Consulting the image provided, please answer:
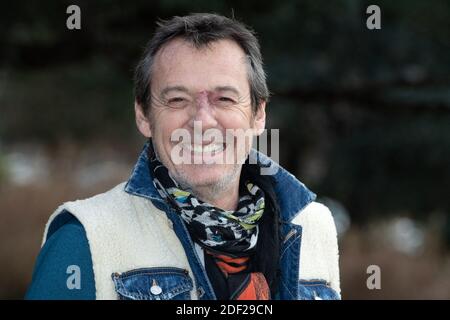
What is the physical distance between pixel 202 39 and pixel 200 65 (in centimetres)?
9

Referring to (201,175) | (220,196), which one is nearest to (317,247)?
(220,196)

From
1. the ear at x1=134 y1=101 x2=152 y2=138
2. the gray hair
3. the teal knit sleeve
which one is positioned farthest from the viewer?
the ear at x1=134 y1=101 x2=152 y2=138

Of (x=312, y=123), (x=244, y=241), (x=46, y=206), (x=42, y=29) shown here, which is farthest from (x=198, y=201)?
(x=312, y=123)

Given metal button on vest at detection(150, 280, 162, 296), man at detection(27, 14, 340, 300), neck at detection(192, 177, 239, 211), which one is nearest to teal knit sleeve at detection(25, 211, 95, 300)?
man at detection(27, 14, 340, 300)

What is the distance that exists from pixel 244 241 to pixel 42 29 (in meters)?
4.00

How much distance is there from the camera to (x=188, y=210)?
2340mm

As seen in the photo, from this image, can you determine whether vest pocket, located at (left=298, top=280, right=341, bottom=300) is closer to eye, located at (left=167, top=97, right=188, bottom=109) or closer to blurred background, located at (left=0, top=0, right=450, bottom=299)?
eye, located at (left=167, top=97, right=188, bottom=109)

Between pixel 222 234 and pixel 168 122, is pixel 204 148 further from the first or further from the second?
pixel 222 234

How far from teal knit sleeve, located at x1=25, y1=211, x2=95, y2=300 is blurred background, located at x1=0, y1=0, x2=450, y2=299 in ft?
10.4

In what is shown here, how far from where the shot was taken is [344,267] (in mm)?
7641

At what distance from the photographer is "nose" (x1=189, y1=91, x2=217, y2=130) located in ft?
7.55

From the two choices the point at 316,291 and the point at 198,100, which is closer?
the point at 198,100

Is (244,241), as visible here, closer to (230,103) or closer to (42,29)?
(230,103)

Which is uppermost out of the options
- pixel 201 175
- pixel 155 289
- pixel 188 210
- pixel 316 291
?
pixel 201 175
